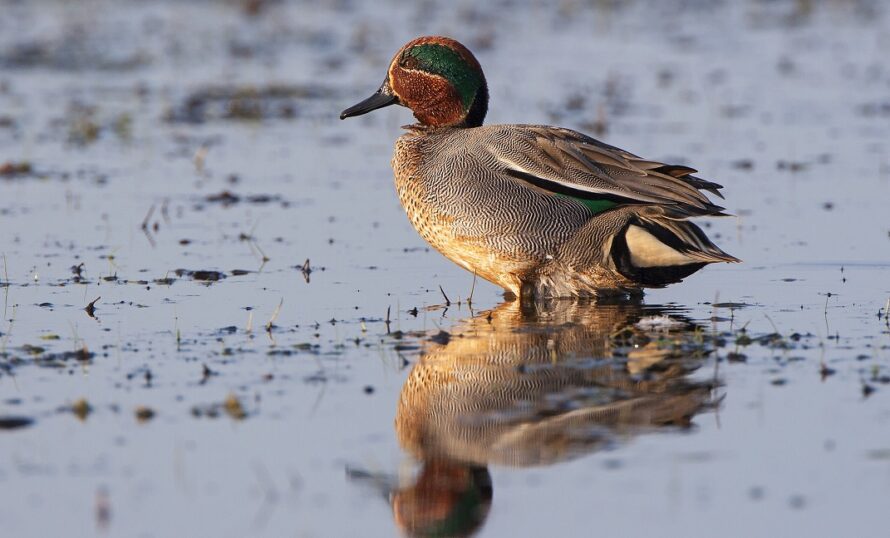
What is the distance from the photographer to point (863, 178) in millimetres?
10273

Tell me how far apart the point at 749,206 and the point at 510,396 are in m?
4.72

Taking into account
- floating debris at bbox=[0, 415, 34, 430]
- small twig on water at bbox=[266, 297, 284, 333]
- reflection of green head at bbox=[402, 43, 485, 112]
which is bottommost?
floating debris at bbox=[0, 415, 34, 430]

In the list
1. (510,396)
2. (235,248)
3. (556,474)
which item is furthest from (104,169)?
(556,474)

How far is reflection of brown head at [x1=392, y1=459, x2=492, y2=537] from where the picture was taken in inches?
171

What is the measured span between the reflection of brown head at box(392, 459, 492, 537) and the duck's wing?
255 cm

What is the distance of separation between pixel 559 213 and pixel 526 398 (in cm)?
191

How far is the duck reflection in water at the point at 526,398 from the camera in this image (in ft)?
15.1

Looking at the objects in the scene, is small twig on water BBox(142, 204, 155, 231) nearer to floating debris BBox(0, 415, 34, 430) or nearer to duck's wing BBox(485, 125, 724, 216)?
duck's wing BBox(485, 125, 724, 216)

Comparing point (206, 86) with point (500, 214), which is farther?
point (206, 86)

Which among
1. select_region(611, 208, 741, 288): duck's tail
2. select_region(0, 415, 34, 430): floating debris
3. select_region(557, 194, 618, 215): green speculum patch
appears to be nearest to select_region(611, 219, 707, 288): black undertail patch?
select_region(611, 208, 741, 288): duck's tail

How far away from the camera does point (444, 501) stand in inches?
178

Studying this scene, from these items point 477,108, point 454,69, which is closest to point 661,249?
point 477,108

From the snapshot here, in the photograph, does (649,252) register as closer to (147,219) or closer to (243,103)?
(147,219)

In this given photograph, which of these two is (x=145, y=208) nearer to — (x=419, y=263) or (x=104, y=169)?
(x=104, y=169)
